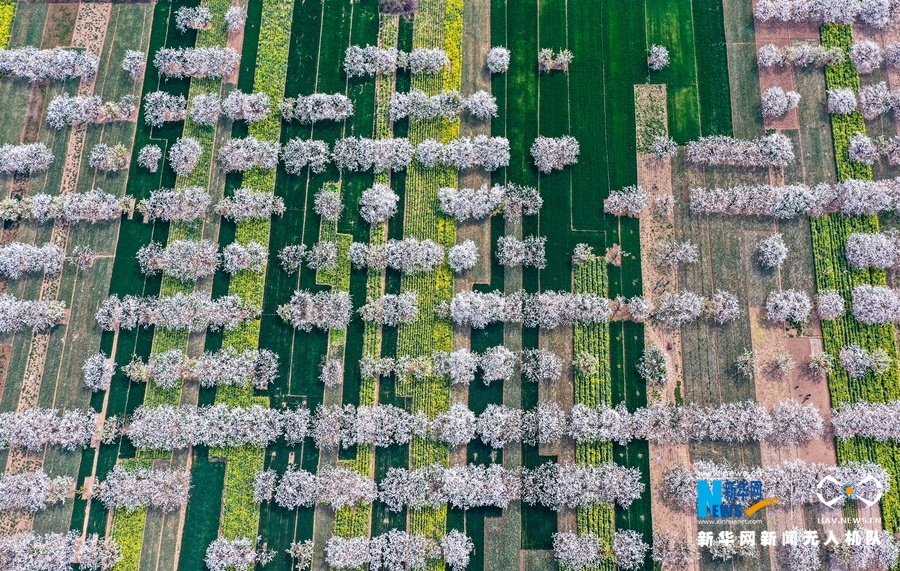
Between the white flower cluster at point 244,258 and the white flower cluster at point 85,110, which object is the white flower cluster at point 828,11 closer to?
the white flower cluster at point 244,258

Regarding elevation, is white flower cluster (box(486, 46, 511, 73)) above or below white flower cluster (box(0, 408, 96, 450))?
above

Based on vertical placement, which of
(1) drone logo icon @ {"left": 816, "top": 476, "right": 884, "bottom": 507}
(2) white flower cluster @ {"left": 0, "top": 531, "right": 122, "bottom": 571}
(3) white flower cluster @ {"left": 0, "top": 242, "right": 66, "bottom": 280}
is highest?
(3) white flower cluster @ {"left": 0, "top": 242, "right": 66, "bottom": 280}

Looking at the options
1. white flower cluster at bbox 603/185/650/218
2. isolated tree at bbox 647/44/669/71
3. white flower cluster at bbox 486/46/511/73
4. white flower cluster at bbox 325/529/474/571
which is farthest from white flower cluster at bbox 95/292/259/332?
isolated tree at bbox 647/44/669/71

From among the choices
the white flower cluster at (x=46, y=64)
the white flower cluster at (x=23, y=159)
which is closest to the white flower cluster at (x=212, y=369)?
the white flower cluster at (x=23, y=159)

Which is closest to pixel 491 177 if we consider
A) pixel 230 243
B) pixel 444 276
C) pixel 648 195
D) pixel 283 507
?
pixel 444 276

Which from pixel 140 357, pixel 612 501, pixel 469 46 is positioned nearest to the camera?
pixel 612 501

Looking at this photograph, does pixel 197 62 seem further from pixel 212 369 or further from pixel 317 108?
pixel 212 369

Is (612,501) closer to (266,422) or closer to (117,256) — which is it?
(266,422)

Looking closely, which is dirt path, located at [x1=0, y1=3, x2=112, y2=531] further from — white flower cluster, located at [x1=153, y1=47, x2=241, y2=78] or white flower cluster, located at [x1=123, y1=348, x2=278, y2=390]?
white flower cluster, located at [x1=123, y1=348, x2=278, y2=390]
